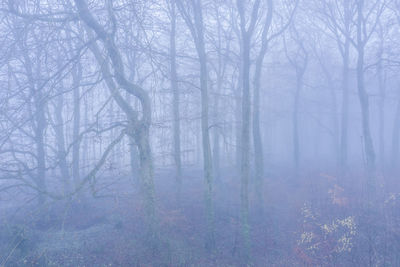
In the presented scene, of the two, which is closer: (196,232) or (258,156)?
(196,232)

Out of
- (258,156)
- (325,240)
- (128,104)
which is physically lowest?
(325,240)

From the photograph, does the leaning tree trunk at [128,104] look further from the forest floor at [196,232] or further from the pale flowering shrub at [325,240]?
the pale flowering shrub at [325,240]

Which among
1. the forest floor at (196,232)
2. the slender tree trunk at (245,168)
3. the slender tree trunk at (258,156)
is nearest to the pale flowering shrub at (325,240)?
the forest floor at (196,232)

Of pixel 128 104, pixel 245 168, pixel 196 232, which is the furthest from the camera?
pixel 196 232

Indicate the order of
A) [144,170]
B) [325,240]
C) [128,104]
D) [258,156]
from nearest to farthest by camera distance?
[128,104], [144,170], [325,240], [258,156]

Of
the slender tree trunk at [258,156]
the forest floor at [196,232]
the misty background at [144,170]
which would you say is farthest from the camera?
the slender tree trunk at [258,156]

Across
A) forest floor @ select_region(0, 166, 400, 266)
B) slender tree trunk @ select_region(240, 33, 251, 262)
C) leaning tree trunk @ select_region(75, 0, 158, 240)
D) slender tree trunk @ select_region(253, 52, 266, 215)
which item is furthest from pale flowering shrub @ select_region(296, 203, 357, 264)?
leaning tree trunk @ select_region(75, 0, 158, 240)

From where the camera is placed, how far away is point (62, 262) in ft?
27.5

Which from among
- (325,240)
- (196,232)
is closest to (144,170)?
(196,232)

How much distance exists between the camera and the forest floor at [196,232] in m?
8.76

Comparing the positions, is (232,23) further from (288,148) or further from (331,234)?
(288,148)

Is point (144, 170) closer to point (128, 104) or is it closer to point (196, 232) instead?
point (128, 104)

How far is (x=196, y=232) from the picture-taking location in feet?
37.7

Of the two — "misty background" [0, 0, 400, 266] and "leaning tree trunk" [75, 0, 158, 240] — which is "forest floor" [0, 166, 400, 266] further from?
"leaning tree trunk" [75, 0, 158, 240]
